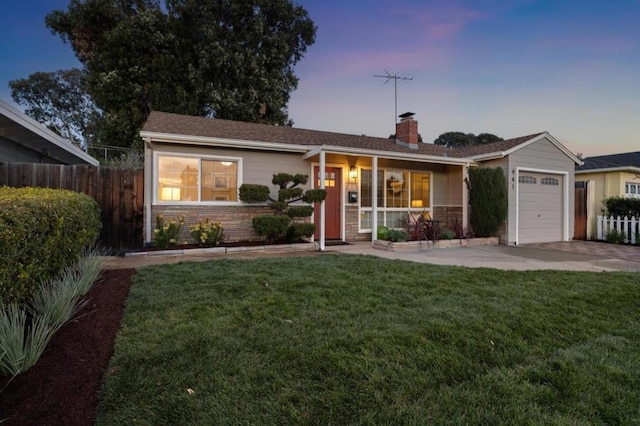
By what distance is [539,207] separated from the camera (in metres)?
10.4

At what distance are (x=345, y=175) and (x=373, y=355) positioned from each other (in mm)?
7710

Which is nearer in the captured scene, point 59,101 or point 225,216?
point 225,216

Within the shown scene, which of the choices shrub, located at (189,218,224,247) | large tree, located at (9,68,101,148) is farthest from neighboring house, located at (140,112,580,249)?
large tree, located at (9,68,101,148)

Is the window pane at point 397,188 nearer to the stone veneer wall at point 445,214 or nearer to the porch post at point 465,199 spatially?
the stone veneer wall at point 445,214

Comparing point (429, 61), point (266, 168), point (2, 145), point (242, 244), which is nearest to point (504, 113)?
point (429, 61)

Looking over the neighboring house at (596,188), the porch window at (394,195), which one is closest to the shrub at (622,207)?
the neighboring house at (596,188)

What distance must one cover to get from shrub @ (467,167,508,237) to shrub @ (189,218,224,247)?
746 cm

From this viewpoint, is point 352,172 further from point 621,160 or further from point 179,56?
point 621,160

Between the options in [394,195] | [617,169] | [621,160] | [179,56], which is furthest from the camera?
[179,56]

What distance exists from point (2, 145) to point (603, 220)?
56.1 ft

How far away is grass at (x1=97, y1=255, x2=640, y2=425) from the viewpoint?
5.81ft

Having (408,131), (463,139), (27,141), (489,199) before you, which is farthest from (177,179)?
(463,139)

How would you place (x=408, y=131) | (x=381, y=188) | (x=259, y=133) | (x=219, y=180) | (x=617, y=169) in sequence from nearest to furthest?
(x=219, y=180)
(x=259, y=133)
(x=381, y=188)
(x=408, y=131)
(x=617, y=169)

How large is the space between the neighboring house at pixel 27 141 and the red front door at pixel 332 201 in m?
6.22
